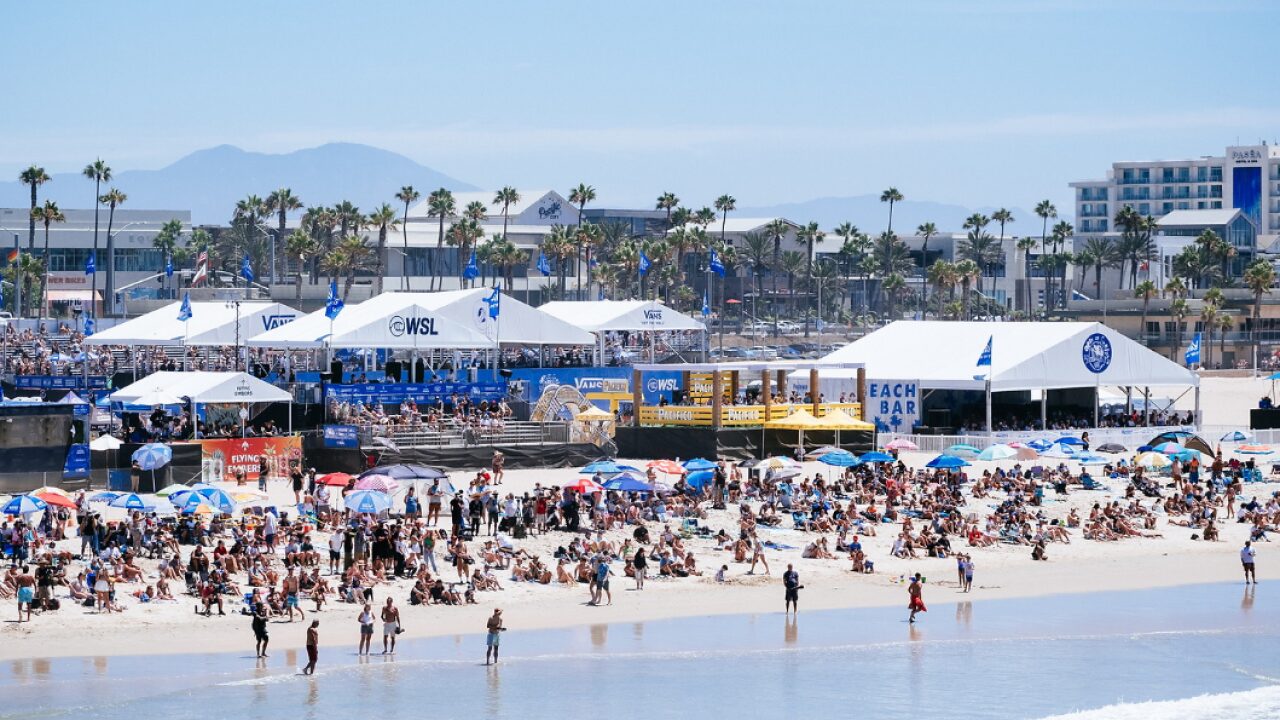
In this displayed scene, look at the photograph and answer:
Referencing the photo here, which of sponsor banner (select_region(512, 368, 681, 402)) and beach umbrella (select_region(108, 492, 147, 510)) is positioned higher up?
sponsor banner (select_region(512, 368, 681, 402))

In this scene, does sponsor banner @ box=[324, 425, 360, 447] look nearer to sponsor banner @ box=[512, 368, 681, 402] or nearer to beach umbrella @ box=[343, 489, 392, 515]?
beach umbrella @ box=[343, 489, 392, 515]

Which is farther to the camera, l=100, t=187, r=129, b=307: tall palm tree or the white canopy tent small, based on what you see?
l=100, t=187, r=129, b=307: tall palm tree

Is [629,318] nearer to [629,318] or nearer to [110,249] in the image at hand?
[629,318]

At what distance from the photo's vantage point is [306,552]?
32031 millimetres

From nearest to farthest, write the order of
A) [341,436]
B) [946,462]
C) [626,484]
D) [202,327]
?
[626,484], [341,436], [946,462], [202,327]

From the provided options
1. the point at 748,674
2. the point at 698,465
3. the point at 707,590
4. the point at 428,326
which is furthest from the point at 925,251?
the point at 748,674

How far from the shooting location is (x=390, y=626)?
90.7 ft

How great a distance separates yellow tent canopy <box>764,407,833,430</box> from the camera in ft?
162

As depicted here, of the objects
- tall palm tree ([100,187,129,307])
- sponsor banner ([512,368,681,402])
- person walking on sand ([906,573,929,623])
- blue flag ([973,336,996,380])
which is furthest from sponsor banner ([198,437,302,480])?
tall palm tree ([100,187,129,307])

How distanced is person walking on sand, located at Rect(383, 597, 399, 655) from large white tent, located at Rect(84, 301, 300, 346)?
3680 cm

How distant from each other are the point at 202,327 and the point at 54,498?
33984 mm

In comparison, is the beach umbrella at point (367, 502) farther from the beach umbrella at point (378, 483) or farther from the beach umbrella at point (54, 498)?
the beach umbrella at point (54, 498)

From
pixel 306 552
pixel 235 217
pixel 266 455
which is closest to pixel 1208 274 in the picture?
pixel 235 217

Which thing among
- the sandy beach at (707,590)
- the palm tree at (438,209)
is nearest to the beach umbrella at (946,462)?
the sandy beach at (707,590)
